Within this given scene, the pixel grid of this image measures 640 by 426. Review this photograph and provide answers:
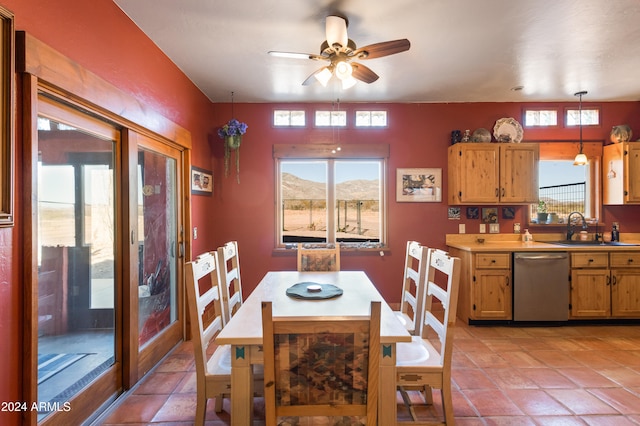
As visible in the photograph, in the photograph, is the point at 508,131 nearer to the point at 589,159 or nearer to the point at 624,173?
the point at 589,159

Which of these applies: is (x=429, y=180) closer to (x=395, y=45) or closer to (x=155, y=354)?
(x=395, y=45)

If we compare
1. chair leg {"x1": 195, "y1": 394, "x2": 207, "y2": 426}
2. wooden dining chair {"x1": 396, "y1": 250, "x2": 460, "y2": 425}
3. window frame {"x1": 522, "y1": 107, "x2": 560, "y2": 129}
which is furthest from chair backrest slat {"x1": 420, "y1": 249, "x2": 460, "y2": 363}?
window frame {"x1": 522, "y1": 107, "x2": 560, "y2": 129}

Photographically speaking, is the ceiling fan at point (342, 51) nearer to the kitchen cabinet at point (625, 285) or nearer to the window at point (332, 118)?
the window at point (332, 118)

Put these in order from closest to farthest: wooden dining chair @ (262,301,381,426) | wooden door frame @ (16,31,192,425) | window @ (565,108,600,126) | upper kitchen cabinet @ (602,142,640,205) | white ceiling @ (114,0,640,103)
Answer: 1. wooden dining chair @ (262,301,381,426)
2. wooden door frame @ (16,31,192,425)
3. white ceiling @ (114,0,640,103)
4. upper kitchen cabinet @ (602,142,640,205)
5. window @ (565,108,600,126)

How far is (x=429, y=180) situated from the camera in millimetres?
4172

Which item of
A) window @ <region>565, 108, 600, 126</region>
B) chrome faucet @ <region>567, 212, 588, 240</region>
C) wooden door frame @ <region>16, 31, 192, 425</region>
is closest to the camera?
wooden door frame @ <region>16, 31, 192, 425</region>

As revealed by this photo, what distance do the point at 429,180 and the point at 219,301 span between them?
319cm

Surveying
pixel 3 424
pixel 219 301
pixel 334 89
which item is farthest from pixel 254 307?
pixel 334 89

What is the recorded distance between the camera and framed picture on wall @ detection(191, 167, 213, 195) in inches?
137

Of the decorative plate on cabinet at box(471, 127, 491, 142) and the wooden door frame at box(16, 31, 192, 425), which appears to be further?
the decorative plate on cabinet at box(471, 127, 491, 142)

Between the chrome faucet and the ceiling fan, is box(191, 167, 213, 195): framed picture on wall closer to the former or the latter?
the ceiling fan

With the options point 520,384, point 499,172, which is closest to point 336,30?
point 499,172

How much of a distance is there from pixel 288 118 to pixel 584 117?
3980 millimetres

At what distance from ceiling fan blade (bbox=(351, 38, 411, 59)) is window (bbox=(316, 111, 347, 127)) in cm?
195
